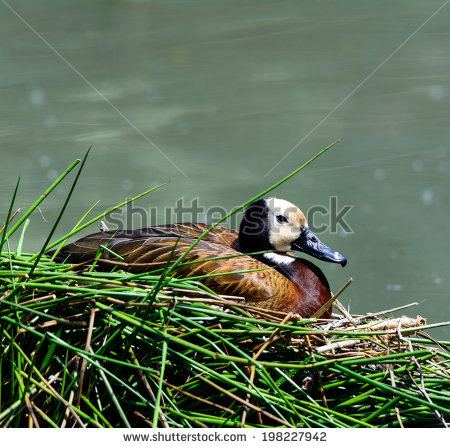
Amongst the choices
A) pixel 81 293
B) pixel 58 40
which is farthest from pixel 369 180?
pixel 81 293

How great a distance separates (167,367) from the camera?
1769mm

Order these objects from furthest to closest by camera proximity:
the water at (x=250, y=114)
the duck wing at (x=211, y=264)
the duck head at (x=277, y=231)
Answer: the water at (x=250, y=114), the duck head at (x=277, y=231), the duck wing at (x=211, y=264)

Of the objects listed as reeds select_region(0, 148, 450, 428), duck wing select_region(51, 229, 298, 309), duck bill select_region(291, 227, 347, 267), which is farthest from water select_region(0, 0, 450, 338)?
reeds select_region(0, 148, 450, 428)

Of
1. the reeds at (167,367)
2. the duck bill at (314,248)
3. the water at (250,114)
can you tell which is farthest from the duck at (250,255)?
the water at (250,114)

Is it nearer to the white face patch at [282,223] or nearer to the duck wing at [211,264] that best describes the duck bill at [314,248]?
the white face patch at [282,223]

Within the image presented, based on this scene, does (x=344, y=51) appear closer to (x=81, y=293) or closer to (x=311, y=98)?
(x=311, y=98)

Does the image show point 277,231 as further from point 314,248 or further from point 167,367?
point 167,367

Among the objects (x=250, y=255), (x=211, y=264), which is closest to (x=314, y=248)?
(x=250, y=255)

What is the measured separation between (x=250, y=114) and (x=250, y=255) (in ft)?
13.2

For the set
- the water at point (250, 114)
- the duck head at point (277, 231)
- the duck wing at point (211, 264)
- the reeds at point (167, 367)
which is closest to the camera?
the reeds at point (167, 367)

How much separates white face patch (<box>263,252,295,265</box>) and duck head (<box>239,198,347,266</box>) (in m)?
0.04

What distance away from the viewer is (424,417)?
68.2 inches

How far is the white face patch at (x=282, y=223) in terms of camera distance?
3330 millimetres

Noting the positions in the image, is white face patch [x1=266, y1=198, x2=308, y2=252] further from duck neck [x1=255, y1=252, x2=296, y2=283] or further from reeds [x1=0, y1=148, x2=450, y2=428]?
reeds [x1=0, y1=148, x2=450, y2=428]
